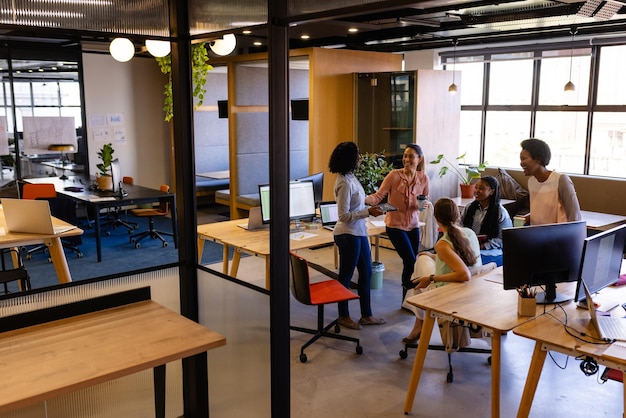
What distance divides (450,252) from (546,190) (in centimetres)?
92

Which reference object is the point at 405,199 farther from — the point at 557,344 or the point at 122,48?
the point at 122,48

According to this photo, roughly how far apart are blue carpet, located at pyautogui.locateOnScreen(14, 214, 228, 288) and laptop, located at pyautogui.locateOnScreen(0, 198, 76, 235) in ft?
5.56

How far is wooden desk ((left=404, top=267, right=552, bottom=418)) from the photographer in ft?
11.3

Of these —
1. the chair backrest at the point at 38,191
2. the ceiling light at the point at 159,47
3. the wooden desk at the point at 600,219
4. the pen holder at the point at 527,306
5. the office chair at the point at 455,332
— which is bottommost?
the office chair at the point at 455,332

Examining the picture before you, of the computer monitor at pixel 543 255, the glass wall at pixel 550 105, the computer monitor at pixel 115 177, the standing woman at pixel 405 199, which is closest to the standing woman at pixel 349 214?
the standing woman at pixel 405 199

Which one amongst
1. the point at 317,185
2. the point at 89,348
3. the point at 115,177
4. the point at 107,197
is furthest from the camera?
the point at 115,177

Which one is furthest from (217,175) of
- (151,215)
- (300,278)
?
(300,278)

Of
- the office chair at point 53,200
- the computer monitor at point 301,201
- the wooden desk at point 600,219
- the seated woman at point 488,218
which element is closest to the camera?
the seated woman at point 488,218

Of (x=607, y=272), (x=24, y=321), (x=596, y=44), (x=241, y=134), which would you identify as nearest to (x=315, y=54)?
A: (x=241, y=134)

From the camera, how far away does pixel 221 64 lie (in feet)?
30.6

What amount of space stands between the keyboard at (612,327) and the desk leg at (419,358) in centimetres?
97

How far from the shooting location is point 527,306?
347cm

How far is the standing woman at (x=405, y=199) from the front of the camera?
5.77 metres

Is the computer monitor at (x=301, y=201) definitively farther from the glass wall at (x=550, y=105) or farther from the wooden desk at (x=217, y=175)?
the glass wall at (x=550, y=105)
